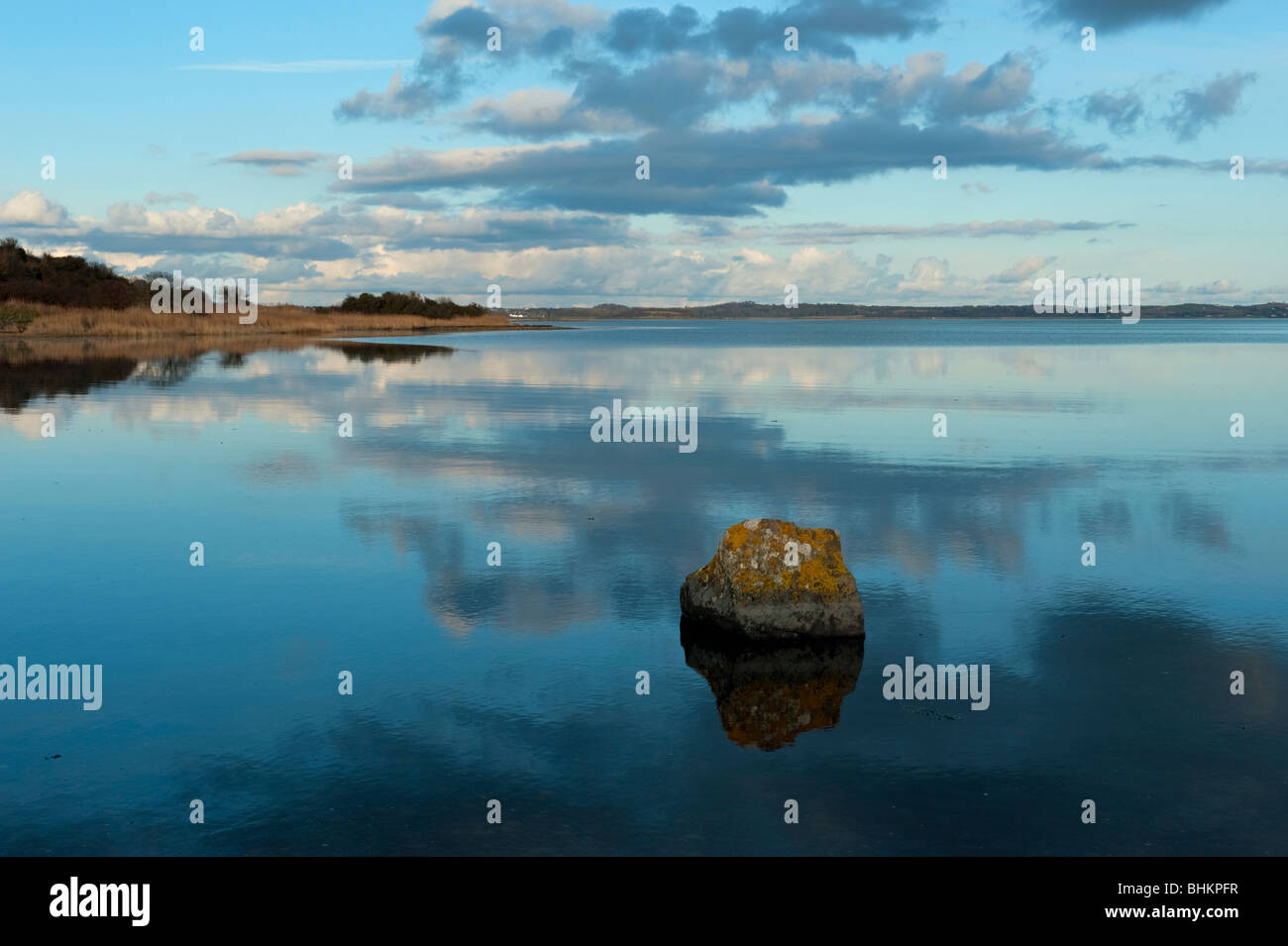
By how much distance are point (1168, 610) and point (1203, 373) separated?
4413 centimetres

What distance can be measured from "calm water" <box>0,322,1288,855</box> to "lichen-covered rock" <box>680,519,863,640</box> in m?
0.37

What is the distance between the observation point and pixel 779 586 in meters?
10.8

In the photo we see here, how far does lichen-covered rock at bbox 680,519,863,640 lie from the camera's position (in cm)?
1073

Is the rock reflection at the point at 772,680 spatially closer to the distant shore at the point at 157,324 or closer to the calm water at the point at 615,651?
the calm water at the point at 615,651

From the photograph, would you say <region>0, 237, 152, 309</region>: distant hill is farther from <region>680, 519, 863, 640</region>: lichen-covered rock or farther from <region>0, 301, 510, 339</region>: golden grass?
<region>680, 519, 863, 640</region>: lichen-covered rock

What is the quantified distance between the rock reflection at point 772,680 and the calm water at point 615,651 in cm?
4

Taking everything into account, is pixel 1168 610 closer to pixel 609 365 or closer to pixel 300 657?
pixel 300 657

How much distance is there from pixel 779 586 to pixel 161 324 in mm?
81335

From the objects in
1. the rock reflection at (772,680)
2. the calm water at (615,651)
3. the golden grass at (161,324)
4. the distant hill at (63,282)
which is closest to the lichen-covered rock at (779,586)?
the rock reflection at (772,680)

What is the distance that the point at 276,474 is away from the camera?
765 inches
